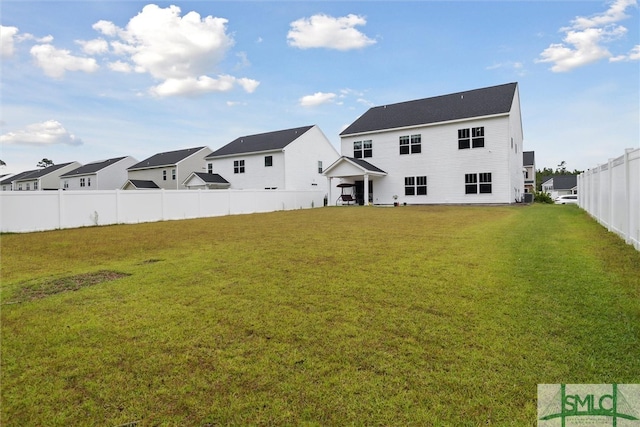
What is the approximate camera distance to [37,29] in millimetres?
10086

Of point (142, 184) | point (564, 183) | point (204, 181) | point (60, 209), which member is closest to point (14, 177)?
point (142, 184)

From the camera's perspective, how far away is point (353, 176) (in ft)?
88.0

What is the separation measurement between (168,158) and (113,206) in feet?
88.7

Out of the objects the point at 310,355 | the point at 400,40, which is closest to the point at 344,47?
the point at 400,40

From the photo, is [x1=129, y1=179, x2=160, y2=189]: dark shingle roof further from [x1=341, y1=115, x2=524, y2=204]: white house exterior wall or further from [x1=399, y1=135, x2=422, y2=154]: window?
[x1=399, y1=135, x2=422, y2=154]: window

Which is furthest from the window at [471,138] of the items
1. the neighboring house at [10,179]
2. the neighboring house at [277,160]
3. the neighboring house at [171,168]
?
the neighboring house at [10,179]

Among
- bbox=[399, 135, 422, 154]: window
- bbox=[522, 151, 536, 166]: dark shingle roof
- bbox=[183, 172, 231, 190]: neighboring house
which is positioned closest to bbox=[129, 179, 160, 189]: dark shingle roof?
bbox=[183, 172, 231, 190]: neighboring house

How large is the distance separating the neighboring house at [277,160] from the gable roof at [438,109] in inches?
188

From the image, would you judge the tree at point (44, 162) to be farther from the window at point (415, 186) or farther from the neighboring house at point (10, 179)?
the window at point (415, 186)

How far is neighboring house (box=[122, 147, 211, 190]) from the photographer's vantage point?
3834 cm

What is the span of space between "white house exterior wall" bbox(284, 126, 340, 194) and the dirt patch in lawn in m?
25.1

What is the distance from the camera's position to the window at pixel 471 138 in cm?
2414

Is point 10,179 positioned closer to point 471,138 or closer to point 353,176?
point 353,176

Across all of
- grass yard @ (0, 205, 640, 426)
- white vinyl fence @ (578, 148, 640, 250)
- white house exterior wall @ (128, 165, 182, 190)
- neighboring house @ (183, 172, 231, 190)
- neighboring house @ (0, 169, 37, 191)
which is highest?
neighboring house @ (0, 169, 37, 191)
